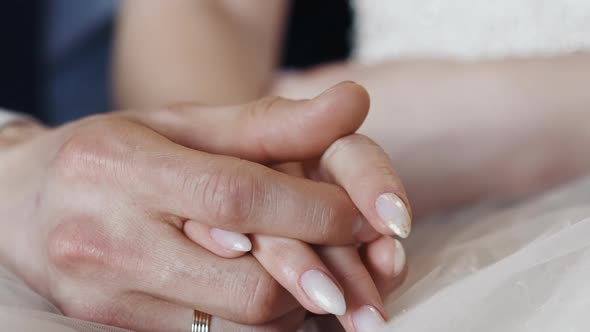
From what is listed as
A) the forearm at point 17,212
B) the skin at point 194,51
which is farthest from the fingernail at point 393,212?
the skin at point 194,51

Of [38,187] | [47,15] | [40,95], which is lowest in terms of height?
[40,95]

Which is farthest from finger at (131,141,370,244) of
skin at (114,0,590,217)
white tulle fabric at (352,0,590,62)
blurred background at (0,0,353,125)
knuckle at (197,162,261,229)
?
blurred background at (0,0,353,125)

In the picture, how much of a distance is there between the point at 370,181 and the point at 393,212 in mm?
26

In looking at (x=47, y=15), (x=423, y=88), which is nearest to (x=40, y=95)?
(x=47, y=15)

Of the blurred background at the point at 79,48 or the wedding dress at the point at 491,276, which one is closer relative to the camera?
the wedding dress at the point at 491,276

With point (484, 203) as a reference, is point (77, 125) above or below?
above

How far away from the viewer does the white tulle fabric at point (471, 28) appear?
3.01 ft

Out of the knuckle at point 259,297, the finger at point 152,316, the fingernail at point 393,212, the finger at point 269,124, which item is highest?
the finger at point 269,124

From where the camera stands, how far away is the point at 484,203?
720mm

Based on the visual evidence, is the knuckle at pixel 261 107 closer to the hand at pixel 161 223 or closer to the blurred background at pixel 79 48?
the hand at pixel 161 223

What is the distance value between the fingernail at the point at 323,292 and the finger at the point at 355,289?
0.5 inches

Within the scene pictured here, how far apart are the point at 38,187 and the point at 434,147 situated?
16.9 inches

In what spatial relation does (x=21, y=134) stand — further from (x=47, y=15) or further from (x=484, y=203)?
(x=47, y=15)

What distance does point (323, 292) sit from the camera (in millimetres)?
384
